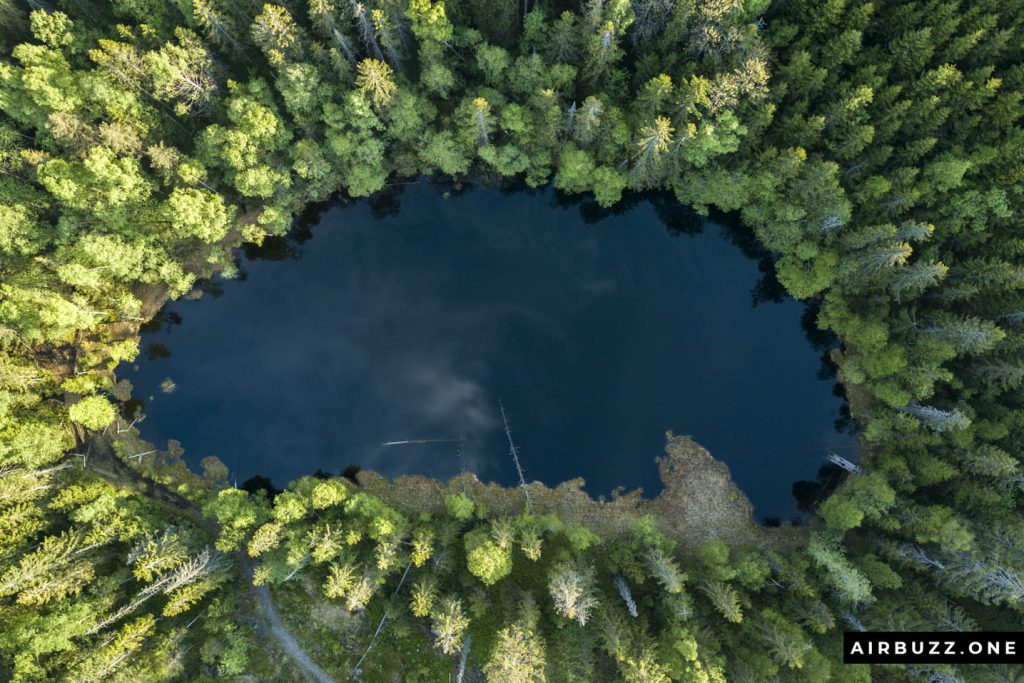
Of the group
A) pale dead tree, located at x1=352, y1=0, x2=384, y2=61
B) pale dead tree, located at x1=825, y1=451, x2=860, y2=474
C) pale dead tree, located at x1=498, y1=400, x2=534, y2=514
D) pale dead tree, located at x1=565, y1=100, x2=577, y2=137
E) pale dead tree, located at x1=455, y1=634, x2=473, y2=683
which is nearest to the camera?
pale dead tree, located at x1=352, y1=0, x2=384, y2=61

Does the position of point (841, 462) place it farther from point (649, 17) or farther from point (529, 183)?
point (649, 17)

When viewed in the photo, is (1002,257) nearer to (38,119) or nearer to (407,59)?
(407,59)

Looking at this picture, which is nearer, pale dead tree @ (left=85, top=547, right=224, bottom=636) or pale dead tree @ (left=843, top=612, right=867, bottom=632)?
pale dead tree @ (left=843, top=612, right=867, bottom=632)

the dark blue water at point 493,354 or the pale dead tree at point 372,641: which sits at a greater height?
the dark blue water at point 493,354

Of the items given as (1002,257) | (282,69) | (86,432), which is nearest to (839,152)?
(1002,257)

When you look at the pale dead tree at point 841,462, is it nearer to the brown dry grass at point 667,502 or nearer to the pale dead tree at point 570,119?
the brown dry grass at point 667,502

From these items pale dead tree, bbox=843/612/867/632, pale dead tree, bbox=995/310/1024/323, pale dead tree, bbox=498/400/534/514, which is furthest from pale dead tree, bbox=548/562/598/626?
pale dead tree, bbox=995/310/1024/323

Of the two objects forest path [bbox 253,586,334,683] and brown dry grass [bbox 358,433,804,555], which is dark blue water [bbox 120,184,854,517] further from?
forest path [bbox 253,586,334,683]

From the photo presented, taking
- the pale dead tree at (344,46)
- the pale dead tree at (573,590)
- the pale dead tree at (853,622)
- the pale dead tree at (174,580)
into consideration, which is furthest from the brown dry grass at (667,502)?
the pale dead tree at (344,46)
